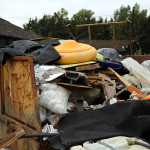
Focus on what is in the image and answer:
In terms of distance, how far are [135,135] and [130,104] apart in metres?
0.34

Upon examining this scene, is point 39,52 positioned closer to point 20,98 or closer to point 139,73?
point 20,98

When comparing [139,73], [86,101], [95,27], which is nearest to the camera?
[86,101]

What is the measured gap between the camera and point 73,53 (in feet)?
10.4

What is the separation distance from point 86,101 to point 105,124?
2.96ft

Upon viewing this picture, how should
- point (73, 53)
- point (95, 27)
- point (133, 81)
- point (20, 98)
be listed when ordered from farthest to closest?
1. point (95, 27)
2. point (133, 81)
3. point (73, 53)
4. point (20, 98)

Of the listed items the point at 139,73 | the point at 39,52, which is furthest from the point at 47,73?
the point at 139,73

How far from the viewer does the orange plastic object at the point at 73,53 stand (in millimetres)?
3127

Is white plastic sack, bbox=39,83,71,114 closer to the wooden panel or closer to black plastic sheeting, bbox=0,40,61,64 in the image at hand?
the wooden panel

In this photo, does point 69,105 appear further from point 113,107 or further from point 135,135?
point 135,135

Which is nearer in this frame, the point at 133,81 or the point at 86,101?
the point at 86,101

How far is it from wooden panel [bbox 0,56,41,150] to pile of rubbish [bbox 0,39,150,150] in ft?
0.56

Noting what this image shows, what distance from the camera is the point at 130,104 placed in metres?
1.97

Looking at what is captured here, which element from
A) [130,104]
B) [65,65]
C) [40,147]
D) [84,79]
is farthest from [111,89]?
[40,147]

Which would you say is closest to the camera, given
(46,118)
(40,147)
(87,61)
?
(40,147)
